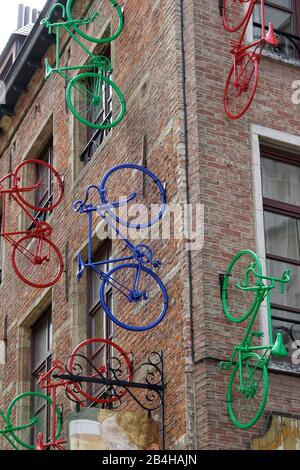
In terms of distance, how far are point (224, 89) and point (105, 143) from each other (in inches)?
105

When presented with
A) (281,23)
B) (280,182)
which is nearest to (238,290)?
(280,182)

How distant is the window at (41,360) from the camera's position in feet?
60.0

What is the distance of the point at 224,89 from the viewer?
15336mm

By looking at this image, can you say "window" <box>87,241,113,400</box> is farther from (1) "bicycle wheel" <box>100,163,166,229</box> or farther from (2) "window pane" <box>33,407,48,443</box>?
(2) "window pane" <box>33,407,48,443</box>

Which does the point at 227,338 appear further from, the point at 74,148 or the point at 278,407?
the point at 74,148

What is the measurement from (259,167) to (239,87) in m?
0.92

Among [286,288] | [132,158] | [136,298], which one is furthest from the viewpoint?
[132,158]

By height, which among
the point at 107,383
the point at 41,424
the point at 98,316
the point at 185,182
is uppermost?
the point at 185,182

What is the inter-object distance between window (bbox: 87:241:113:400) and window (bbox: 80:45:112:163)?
1.63 metres

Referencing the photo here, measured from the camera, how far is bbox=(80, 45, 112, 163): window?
18094mm

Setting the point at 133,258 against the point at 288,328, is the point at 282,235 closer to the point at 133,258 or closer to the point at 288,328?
the point at 288,328

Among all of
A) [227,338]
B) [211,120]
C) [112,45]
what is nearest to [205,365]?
[227,338]

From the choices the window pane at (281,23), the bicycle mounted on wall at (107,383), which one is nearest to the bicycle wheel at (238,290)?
the bicycle mounted on wall at (107,383)

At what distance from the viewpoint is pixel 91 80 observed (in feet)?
62.3
